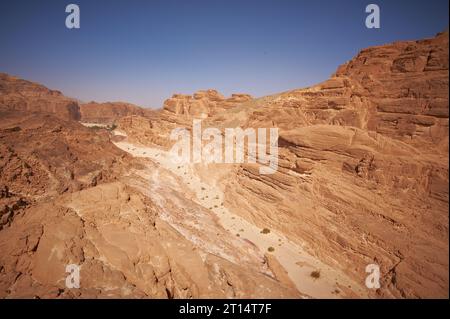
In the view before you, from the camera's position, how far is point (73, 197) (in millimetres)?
10727

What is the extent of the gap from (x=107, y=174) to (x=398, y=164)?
20170 millimetres

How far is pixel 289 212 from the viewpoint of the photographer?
15.1m

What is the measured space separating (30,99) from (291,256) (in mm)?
78947

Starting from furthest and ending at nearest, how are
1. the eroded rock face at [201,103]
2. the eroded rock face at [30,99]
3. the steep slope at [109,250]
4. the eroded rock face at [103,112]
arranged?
the eroded rock face at [103,112] → the eroded rock face at [30,99] → the eroded rock face at [201,103] → the steep slope at [109,250]

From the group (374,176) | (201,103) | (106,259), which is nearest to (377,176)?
(374,176)

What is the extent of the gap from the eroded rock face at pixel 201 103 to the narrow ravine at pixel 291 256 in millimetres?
24327

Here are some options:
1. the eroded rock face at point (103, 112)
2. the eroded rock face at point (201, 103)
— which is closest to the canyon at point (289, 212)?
the eroded rock face at point (201, 103)

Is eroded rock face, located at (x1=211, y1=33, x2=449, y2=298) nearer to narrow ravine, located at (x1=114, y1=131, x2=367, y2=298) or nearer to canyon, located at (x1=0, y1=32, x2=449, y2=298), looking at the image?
canyon, located at (x1=0, y1=32, x2=449, y2=298)

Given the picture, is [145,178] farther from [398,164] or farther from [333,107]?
[398,164]

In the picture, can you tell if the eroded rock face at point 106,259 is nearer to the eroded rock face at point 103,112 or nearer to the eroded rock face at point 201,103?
the eroded rock face at point 201,103

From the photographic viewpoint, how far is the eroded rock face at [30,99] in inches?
2387

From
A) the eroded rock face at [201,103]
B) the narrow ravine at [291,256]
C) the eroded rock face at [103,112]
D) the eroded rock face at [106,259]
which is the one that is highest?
the eroded rock face at [103,112]
